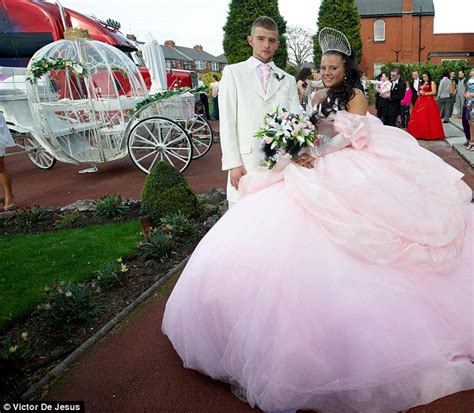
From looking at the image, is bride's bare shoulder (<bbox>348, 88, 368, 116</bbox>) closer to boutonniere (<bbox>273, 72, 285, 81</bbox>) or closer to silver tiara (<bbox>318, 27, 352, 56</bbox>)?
silver tiara (<bbox>318, 27, 352, 56</bbox>)

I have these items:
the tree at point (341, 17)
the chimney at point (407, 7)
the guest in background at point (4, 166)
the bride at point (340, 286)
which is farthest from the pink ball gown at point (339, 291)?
the chimney at point (407, 7)

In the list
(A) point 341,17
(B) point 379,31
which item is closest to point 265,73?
(A) point 341,17

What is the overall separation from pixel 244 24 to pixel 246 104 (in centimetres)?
2131

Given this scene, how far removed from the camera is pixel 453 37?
39094 mm

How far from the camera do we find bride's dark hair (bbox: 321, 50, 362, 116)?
107 inches

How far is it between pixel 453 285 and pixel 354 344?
0.72 meters

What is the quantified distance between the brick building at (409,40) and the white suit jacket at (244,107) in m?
39.6

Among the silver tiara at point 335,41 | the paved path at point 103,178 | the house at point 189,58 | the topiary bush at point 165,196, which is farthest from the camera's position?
the house at point 189,58

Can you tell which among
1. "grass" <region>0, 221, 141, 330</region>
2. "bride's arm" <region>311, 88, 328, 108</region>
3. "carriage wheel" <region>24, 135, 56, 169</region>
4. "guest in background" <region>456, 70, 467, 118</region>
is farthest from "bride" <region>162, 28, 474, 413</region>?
"guest in background" <region>456, 70, 467, 118</region>

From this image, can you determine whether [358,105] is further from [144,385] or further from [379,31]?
[379,31]

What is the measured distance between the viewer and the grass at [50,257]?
368cm

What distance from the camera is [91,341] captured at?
2.90 meters

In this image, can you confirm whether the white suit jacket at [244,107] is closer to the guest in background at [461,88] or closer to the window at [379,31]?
the guest in background at [461,88]

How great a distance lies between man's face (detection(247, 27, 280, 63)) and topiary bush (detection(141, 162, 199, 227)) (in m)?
2.61
